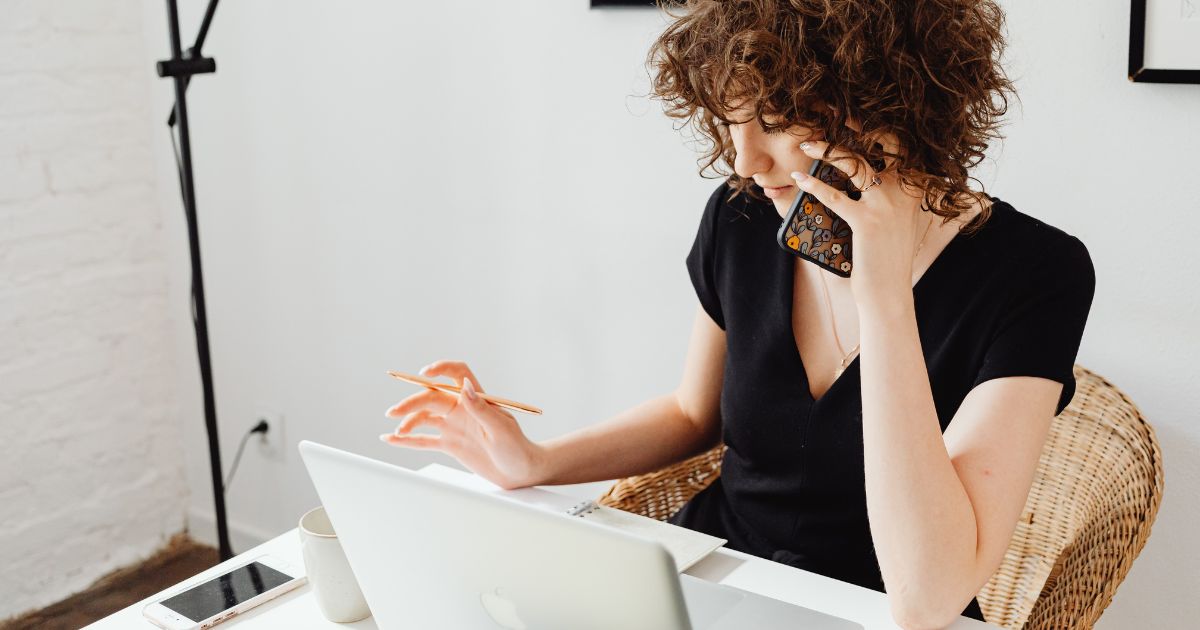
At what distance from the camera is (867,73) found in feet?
3.45

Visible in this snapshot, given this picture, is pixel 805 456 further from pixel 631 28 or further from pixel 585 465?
pixel 631 28

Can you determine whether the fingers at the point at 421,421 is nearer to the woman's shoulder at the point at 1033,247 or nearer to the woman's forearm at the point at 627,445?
the woman's forearm at the point at 627,445

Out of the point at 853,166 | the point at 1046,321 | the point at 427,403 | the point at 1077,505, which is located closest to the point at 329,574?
the point at 427,403

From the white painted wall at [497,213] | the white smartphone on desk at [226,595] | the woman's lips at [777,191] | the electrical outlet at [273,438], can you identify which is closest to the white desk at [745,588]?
the white smartphone on desk at [226,595]

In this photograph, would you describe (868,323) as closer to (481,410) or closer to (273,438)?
(481,410)

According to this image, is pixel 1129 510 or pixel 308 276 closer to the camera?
pixel 1129 510

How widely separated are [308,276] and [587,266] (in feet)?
2.25

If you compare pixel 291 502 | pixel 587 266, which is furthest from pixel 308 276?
pixel 587 266

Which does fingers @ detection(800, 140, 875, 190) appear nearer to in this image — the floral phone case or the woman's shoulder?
the floral phone case

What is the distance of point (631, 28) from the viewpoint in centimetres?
179

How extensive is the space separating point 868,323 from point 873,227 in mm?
89

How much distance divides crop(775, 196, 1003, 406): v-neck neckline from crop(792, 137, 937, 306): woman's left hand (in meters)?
0.15

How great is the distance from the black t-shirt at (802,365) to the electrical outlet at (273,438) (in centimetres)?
130

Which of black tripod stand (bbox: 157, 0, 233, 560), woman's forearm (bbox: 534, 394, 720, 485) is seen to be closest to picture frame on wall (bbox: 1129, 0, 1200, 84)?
woman's forearm (bbox: 534, 394, 720, 485)
